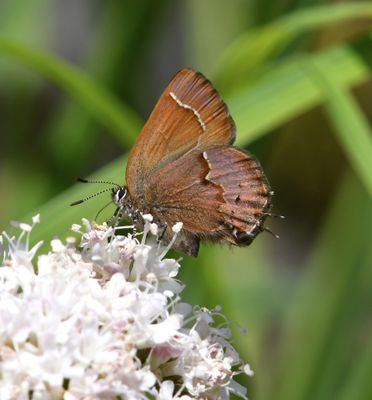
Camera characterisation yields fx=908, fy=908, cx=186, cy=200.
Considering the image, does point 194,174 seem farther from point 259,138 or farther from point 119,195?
point 259,138

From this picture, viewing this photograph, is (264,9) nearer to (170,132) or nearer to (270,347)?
(270,347)

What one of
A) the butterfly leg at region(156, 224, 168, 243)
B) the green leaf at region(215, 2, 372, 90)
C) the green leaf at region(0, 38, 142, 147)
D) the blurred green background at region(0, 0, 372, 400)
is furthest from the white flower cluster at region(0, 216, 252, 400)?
the green leaf at region(215, 2, 372, 90)

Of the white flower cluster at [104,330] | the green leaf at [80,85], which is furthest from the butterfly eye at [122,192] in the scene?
the green leaf at [80,85]

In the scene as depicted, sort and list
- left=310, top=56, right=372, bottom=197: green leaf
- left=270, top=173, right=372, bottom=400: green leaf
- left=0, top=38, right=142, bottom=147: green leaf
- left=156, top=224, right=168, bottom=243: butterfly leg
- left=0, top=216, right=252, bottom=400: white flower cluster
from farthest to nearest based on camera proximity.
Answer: left=270, top=173, right=372, bottom=400: green leaf
left=0, top=38, right=142, bottom=147: green leaf
left=310, top=56, right=372, bottom=197: green leaf
left=156, top=224, right=168, bottom=243: butterfly leg
left=0, top=216, right=252, bottom=400: white flower cluster

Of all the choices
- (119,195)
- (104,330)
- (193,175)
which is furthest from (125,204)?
(104,330)

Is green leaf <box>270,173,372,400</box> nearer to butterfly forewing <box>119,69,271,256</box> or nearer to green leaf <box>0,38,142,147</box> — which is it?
green leaf <box>0,38,142,147</box>

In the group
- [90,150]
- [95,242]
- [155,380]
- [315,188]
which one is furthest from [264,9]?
[155,380]
